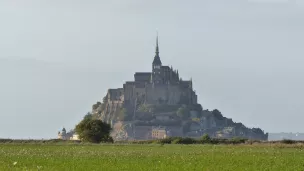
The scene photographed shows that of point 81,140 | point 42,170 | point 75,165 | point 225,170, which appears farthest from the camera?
point 81,140

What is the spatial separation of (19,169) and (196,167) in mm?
6841

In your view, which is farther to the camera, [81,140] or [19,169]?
[81,140]

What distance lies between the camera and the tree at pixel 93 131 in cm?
9212

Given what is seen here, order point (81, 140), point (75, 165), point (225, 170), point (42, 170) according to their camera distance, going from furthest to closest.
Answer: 1. point (81, 140)
2. point (75, 165)
3. point (225, 170)
4. point (42, 170)

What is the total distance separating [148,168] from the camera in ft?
93.9

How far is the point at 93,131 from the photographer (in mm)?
92438

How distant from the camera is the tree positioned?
92.1 meters

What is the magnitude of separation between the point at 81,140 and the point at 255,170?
65.7 meters

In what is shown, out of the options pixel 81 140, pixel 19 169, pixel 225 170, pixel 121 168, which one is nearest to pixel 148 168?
pixel 121 168

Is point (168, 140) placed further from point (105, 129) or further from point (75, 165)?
point (75, 165)

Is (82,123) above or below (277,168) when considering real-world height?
above

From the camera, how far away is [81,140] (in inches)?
3642

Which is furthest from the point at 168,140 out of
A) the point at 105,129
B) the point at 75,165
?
the point at 75,165

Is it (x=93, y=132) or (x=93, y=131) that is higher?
(x=93, y=131)
